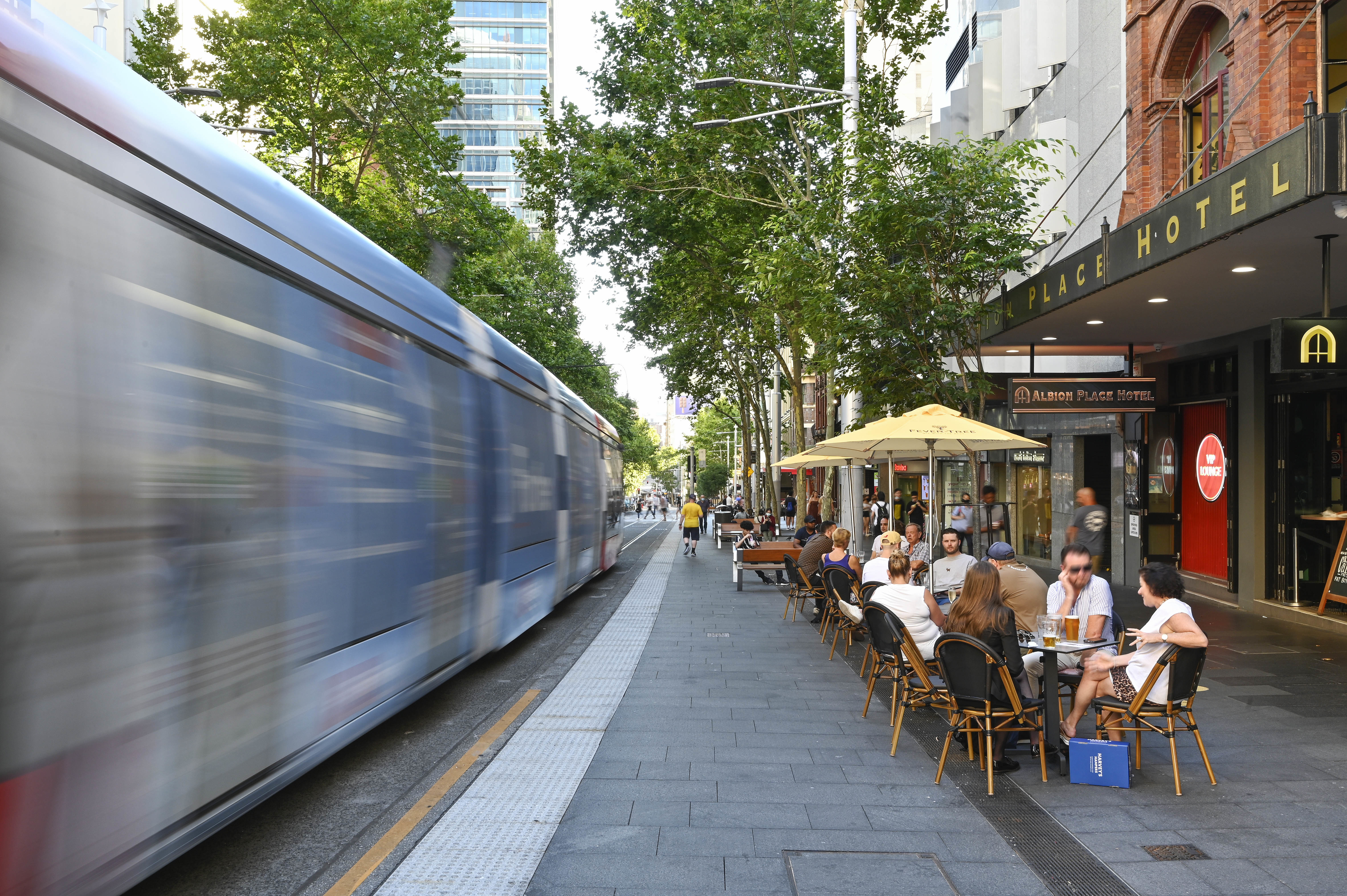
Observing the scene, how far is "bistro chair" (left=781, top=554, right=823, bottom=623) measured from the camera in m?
13.0

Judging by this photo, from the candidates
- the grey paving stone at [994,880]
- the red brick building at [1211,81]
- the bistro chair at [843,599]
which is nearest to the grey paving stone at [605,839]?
the grey paving stone at [994,880]

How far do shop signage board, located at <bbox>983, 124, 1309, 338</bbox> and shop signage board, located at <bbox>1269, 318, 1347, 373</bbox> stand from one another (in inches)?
35.8

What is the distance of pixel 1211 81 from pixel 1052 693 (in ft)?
36.5

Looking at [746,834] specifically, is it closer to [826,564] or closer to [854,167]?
[826,564]

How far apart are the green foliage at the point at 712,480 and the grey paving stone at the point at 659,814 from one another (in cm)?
7492

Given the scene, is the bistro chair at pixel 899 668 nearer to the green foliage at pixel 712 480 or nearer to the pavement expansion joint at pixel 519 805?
the pavement expansion joint at pixel 519 805

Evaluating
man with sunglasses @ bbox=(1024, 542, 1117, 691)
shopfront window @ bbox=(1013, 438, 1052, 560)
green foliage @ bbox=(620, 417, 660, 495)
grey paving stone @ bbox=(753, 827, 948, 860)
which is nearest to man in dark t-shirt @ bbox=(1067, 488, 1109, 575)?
man with sunglasses @ bbox=(1024, 542, 1117, 691)

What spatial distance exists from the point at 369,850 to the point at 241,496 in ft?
6.06

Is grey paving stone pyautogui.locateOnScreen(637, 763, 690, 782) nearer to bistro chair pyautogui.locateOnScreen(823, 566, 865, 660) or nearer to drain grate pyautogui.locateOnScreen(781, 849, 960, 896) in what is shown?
drain grate pyautogui.locateOnScreen(781, 849, 960, 896)

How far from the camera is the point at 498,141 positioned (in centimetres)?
Result: 11538

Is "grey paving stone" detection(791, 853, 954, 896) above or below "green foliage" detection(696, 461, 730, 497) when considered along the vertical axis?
below

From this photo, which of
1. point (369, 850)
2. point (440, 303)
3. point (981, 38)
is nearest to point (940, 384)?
point (440, 303)

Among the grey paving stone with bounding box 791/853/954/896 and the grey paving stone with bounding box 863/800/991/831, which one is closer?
the grey paving stone with bounding box 791/853/954/896

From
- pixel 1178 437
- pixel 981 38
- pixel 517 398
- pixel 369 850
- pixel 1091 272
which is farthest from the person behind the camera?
pixel 981 38
